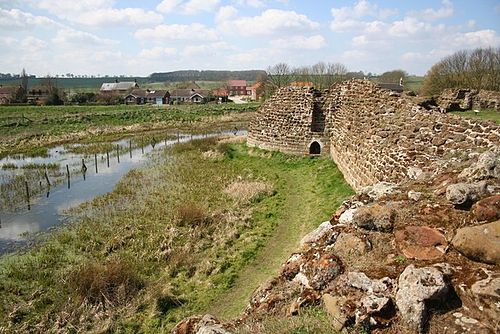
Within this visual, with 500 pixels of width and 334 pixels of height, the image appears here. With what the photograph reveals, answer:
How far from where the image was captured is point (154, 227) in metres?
14.0

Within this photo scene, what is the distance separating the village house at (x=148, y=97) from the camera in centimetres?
9469

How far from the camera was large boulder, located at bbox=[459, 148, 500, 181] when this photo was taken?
5.53 m

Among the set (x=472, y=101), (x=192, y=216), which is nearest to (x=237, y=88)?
(x=472, y=101)

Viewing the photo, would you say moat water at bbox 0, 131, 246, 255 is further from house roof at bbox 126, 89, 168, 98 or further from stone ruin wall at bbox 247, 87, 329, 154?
house roof at bbox 126, 89, 168, 98

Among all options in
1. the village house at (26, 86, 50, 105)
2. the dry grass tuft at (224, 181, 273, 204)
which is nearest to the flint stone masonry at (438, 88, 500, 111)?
the dry grass tuft at (224, 181, 273, 204)

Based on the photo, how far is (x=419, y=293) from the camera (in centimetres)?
379

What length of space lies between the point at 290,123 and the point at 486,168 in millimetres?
18066

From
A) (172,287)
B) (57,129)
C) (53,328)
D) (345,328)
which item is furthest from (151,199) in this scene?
(57,129)

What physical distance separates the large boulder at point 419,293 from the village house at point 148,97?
95.6m

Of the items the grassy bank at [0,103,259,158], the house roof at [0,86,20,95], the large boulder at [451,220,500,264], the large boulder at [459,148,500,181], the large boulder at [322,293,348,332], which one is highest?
the house roof at [0,86,20,95]

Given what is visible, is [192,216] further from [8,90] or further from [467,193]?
[8,90]

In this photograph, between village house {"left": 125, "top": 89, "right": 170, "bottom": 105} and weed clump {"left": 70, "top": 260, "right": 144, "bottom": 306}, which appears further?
village house {"left": 125, "top": 89, "right": 170, "bottom": 105}

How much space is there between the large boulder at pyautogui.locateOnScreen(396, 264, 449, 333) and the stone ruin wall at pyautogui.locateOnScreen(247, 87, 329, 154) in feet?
61.3

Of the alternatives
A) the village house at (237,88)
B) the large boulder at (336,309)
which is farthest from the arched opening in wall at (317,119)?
the village house at (237,88)
